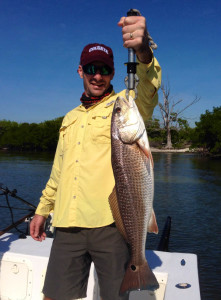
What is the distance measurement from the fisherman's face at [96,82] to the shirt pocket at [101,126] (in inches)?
7.1

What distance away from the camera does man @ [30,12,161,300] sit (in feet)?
8.47

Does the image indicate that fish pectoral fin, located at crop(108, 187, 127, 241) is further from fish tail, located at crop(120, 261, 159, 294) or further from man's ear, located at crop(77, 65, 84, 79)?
man's ear, located at crop(77, 65, 84, 79)

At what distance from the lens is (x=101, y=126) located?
2.74m

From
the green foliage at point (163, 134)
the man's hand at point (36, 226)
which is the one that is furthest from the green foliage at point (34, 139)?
the man's hand at point (36, 226)

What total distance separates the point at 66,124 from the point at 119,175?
2.85 feet

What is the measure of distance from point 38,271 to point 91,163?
72.3 inches

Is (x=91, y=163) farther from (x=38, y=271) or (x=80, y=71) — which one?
(x=38, y=271)

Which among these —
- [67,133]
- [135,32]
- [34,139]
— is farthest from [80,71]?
[34,139]

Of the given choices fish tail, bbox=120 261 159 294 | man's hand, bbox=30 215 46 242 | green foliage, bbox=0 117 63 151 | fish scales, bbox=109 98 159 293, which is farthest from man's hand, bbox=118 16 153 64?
green foliage, bbox=0 117 63 151

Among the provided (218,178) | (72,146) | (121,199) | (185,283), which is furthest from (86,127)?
(218,178)

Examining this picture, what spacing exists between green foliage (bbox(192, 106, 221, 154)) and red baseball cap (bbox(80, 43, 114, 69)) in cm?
4575

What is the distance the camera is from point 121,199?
243cm

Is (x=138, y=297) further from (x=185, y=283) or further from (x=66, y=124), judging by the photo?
(x=66, y=124)

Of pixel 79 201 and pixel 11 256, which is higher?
pixel 79 201
